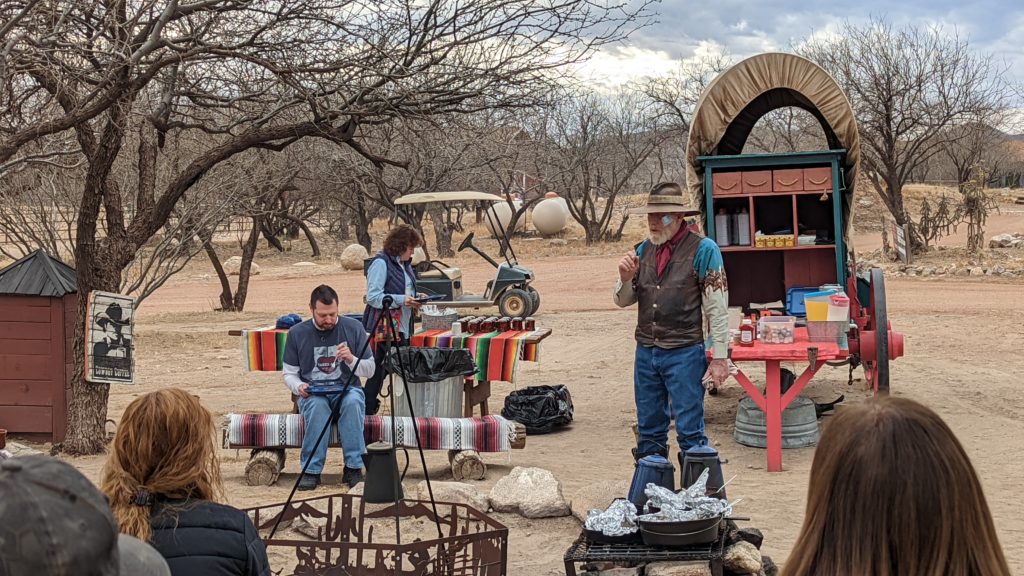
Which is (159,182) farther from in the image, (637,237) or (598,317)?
(637,237)

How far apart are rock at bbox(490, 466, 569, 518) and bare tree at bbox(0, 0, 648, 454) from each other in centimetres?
247

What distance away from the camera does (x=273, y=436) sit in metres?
7.35

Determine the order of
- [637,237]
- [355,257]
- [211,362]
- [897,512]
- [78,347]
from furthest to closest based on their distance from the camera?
[637,237], [355,257], [211,362], [78,347], [897,512]

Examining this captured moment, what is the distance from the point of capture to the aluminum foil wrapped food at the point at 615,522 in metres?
4.25

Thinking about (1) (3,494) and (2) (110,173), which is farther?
(2) (110,173)

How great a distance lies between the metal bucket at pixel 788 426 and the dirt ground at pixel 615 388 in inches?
5.2

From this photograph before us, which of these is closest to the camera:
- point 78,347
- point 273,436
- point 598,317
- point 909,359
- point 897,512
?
point 897,512

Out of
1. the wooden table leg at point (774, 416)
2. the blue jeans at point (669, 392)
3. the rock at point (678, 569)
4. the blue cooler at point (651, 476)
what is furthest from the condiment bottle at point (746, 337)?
the rock at point (678, 569)

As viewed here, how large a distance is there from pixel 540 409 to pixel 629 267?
3.30 m

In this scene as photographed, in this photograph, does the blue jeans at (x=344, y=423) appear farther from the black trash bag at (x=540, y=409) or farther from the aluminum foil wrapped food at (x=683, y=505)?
the aluminum foil wrapped food at (x=683, y=505)

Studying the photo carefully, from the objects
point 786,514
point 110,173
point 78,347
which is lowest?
point 786,514

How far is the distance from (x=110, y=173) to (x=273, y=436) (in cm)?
257

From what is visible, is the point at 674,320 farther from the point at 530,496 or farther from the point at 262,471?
the point at 262,471

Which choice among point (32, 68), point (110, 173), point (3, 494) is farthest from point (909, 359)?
point (3, 494)
